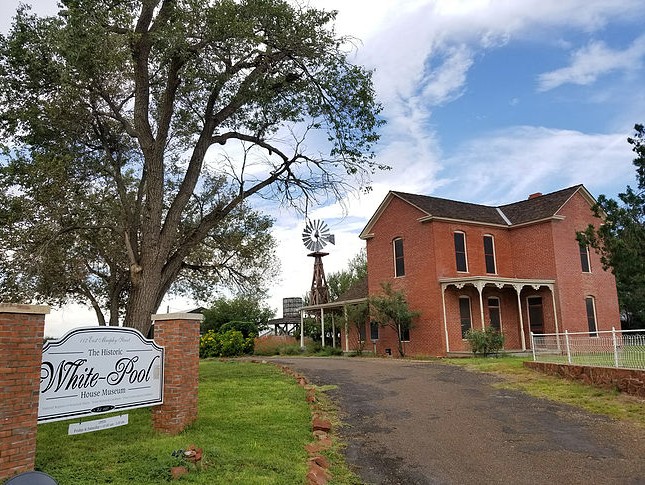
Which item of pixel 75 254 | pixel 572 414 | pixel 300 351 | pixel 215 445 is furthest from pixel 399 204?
pixel 215 445

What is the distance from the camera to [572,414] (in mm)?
10555

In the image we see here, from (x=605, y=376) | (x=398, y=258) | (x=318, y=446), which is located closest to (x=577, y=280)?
(x=398, y=258)

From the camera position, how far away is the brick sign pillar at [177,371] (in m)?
8.02

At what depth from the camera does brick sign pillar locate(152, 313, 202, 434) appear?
26.3 ft

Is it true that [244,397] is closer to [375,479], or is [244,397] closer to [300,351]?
[375,479]

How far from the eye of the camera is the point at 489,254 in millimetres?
27125

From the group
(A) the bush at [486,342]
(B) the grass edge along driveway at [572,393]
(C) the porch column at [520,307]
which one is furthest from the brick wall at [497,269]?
(B) the grass edge along driveway at [572,393]

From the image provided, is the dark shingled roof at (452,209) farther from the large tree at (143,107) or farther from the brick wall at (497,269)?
the large tree at (143,107)

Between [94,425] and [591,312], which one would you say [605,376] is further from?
[591,312]

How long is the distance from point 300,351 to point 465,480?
24477 millimetres

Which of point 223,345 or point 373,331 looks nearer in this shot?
point 373,331

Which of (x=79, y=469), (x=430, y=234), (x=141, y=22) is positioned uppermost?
(x=141, y=22)

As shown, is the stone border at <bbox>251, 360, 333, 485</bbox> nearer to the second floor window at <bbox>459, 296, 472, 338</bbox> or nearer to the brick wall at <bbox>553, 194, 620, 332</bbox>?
the second floor window at <bbox>459, 296, 472, 338</bbox>

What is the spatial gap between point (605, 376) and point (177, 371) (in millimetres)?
10535
